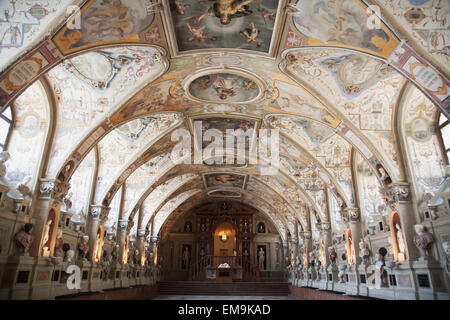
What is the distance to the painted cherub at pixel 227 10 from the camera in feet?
28.9

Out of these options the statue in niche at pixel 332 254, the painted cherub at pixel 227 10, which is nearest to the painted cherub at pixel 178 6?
the painted cherub at pixel 227 10

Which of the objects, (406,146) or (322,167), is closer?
(406,146)

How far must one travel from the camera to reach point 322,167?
16.6 metres

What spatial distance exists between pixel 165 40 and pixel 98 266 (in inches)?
465

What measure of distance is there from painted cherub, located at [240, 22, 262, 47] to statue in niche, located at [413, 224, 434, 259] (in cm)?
797

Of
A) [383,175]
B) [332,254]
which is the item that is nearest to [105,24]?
[383,175]

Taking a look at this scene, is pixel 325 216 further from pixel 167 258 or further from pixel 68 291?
pixel 167 258

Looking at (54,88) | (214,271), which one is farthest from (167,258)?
(54,88)

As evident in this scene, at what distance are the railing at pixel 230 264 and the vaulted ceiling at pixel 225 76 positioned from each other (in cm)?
1483

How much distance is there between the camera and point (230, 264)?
109 feet

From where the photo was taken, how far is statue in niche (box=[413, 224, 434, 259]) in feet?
33.2

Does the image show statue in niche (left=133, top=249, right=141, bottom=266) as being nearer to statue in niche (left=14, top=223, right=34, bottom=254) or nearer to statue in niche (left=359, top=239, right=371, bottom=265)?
statue in niche (left=14, top=223, right=34, bottom=254)

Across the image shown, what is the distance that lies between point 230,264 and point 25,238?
2562 cm

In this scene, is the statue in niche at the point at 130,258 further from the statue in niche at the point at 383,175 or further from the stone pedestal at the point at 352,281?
the statue in niche at the point at 383,175
